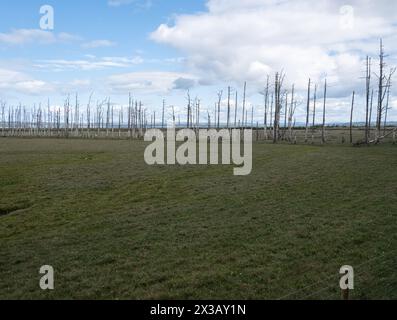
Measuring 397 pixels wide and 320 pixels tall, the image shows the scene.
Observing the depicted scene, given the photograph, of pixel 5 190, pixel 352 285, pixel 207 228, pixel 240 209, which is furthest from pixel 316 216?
pixel 5 190

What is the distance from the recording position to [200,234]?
15.0m

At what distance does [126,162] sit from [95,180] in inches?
371

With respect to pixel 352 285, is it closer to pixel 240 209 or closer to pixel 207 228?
pixel 207 228

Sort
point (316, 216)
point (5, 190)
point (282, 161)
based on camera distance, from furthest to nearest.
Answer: point (282, 161) < point (5, 190) < point (316, 216)

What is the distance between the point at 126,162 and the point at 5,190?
45.1ft

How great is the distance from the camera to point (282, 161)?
36500 mm

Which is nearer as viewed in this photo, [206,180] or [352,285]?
[352,285]

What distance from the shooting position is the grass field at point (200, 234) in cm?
1044

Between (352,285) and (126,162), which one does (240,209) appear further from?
(126,162)

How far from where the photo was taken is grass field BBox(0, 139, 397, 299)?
10.4 m

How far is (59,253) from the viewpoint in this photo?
13.3m

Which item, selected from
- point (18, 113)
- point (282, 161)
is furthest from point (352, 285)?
point (18, 113)
